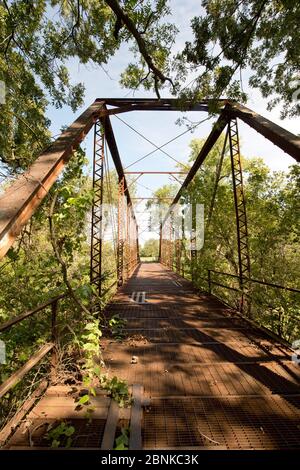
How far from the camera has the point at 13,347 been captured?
5.32m

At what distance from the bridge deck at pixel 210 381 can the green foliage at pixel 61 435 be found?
68 centimetres

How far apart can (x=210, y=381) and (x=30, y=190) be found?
10.8 ft

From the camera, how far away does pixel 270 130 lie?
531 cm

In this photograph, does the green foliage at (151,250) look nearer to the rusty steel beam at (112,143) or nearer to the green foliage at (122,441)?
the rusty steel beam at (112,143)

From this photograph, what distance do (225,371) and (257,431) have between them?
123 cm

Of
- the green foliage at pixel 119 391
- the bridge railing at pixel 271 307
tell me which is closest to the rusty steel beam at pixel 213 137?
the bridge railing at pixel 271 307

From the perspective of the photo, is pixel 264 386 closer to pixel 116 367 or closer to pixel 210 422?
pixel 210 422

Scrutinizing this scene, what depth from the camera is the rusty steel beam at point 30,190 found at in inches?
95.8

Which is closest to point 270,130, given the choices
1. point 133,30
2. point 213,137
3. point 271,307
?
point 133,30

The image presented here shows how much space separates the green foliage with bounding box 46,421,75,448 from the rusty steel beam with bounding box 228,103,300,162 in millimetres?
4784

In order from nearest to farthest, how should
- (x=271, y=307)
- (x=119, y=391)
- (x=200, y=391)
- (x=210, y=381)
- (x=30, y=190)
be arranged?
1. (x=30, y=190)
2. (x=119, y=391)
3. (x=200, y=391)
4. (x=210, y=381)
5. (x=271, y=307)

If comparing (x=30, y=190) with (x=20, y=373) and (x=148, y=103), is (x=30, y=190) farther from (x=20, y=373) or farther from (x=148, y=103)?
(x=148, y=103)

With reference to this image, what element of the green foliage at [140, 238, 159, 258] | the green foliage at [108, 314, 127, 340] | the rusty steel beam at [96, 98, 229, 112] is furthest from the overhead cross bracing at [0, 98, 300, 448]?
the green foliage at [140, 238, 159, 258]
